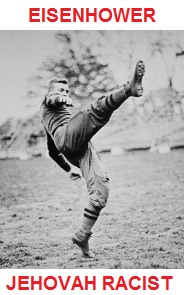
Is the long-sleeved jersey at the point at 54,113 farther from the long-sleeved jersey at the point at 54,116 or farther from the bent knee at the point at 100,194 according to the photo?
the bent knee at the point at 100,194

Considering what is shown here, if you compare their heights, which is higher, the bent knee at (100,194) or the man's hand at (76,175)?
the man's hand at (76,175)

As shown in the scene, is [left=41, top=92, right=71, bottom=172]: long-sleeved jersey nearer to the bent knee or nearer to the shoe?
the bent knee

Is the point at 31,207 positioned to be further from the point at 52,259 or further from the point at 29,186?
the point at 52,259

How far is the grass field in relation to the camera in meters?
3.24

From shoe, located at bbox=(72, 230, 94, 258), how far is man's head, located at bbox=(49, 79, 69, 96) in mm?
1050

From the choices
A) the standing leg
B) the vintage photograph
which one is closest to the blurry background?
the vintage photograph

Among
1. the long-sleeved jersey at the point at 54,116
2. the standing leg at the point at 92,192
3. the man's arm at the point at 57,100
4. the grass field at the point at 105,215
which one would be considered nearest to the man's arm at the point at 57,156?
the long-sleeved jersey at the point at 54,116

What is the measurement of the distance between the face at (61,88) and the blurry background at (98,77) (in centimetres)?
20

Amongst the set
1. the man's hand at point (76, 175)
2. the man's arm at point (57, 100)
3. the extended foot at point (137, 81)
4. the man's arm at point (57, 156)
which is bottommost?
the man's hand at point (76, 175)

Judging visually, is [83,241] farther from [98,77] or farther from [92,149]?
[98,77]

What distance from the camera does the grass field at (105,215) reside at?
128 inches

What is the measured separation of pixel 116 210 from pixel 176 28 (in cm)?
153

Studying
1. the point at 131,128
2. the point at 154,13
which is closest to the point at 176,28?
the point at 154,13

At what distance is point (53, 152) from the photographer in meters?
3.37
